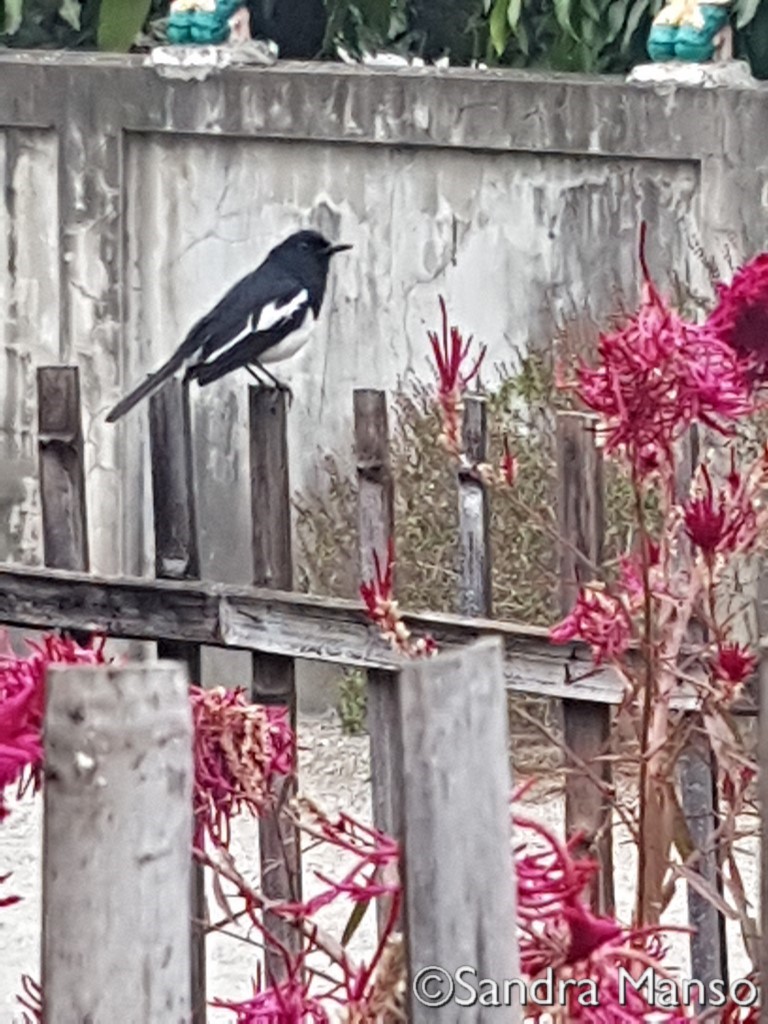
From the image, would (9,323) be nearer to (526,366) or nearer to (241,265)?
(241,265)

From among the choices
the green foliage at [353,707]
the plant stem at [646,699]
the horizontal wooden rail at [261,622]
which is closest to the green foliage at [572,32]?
the green foliage at [353,707]

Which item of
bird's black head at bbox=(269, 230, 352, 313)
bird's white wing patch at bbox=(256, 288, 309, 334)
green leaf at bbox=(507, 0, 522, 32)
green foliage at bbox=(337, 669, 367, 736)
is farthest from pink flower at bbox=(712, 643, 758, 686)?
green leaf at bbox=(507, 0, 522, 32)

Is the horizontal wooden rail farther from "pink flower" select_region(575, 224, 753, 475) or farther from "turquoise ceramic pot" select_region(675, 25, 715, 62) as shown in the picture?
"turquoise ceramic pot" select_region(675, 25, 715, 62)

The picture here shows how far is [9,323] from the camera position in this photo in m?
6.62

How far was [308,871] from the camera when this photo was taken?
16.7 ft

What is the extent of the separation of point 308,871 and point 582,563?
89.2 inches

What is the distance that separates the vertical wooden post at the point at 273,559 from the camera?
122 inches

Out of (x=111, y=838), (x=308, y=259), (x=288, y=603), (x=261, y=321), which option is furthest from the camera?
(x=308, y=259)

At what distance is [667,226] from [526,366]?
0.49 meters

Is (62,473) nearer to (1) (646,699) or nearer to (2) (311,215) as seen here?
(1) (646,699)

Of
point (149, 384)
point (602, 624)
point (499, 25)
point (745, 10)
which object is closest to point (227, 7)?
point (499, 25)

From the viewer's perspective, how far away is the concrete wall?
6.15 m

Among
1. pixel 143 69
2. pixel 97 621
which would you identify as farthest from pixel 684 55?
pixel 97 621

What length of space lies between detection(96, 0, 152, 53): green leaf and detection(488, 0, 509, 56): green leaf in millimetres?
1042
